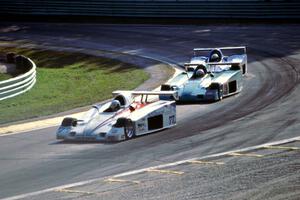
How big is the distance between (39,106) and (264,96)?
757 cm

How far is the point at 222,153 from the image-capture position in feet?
50.4

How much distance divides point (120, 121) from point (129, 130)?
1.26 ft

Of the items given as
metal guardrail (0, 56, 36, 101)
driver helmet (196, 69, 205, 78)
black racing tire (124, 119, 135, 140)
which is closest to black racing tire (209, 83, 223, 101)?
driver helmet (196, 69, 205, 78)

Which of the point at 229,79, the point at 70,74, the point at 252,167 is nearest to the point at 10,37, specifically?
the point at 70,74

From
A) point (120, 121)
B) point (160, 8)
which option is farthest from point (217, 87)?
point (160, 8)

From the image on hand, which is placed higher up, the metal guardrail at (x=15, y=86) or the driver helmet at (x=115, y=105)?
the driver helmet at (x=115, y=105)

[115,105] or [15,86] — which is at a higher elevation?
[115,105]

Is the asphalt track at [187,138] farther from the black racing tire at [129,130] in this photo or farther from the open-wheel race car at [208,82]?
the open-wheel race car at [208,82]

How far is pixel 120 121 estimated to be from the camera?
1719 cm

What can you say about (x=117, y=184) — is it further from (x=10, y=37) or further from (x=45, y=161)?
(x=10, y=37)

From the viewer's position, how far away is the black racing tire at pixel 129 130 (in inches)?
680

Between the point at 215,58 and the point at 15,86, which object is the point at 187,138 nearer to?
the point at 215,58

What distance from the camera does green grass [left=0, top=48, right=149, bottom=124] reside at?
24.0 m

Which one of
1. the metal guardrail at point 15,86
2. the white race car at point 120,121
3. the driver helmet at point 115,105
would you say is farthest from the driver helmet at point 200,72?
the metal guardrail at point 15,86
